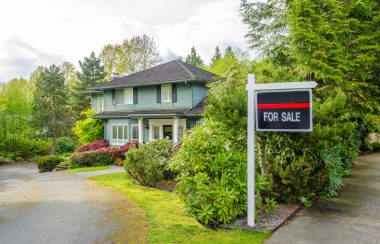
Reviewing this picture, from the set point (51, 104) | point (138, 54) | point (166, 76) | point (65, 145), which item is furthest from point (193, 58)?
point (166, 76)

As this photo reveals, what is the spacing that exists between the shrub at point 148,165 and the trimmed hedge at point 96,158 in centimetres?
896

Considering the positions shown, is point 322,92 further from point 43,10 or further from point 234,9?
point 43,10

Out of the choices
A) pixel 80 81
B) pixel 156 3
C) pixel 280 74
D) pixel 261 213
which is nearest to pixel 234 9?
pixel 156 3

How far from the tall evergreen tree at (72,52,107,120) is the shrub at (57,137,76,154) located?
6397mm

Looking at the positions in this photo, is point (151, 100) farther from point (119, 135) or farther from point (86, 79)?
point (86, 79)

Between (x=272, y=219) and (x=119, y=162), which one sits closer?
(x=272, y=219)

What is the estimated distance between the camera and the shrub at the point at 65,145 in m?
33.8

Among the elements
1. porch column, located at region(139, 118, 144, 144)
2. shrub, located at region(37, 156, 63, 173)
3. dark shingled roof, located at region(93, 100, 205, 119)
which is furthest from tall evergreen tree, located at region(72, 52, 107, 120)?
porch column, located at region(139, 118, 144, 144)

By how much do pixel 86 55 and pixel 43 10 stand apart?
31.2 metres

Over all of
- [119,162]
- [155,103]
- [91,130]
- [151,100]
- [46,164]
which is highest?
[151,100]

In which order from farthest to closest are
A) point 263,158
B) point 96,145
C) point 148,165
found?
point 96,145 → point 148,165 → point 263,158

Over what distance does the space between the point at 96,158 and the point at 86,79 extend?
2477cm

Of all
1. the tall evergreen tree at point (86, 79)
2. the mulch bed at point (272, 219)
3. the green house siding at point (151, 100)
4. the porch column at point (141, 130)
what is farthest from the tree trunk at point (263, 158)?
the tall evergreen tree at point (86, 79)

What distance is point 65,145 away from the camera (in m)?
34.0
